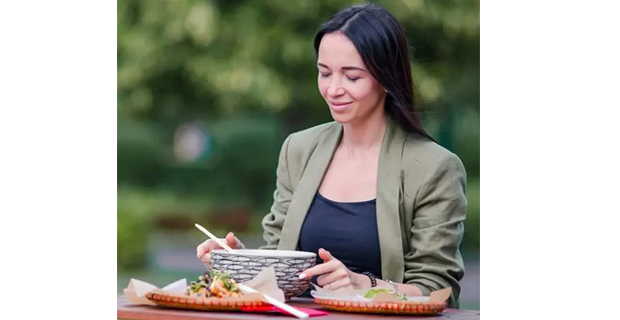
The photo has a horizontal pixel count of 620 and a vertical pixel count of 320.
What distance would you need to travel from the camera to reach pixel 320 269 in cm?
178

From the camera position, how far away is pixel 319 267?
5.83 feet

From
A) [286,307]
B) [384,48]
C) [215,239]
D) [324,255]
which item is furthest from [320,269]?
[384,48]

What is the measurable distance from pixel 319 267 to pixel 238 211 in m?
2.48

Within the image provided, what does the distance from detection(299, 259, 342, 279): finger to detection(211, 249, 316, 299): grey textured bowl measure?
10 millimetres

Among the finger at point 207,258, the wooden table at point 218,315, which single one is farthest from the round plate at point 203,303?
the finger at point 207,258

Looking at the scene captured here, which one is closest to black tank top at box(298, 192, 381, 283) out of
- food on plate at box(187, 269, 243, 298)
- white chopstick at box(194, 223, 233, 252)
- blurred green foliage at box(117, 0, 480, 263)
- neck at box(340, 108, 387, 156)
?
neck at box(340, 108, 387, 156)

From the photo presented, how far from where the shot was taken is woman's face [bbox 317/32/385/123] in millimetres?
1932

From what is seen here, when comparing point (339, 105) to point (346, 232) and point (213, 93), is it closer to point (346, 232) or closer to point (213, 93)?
point (346, 232)

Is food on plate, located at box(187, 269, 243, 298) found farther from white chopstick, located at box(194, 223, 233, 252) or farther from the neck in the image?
the neck

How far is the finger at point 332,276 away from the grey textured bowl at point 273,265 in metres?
0.03

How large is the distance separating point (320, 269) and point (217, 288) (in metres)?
0.20
